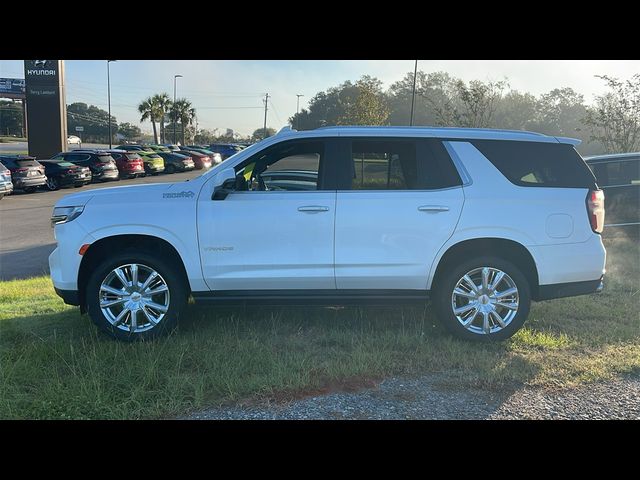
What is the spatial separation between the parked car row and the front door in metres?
16.7

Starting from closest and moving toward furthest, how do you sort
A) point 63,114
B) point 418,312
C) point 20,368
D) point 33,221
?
point 20,368 → point 418,312 → point 33,221 → point 63,114

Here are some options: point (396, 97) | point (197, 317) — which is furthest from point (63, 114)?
point (197, 317)

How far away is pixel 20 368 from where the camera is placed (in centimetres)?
393

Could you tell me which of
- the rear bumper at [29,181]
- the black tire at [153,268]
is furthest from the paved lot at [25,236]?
the black tire at [153,268]

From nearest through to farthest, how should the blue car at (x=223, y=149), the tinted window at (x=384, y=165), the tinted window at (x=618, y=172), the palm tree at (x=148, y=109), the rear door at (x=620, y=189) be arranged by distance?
the tinted window at (x=384, y=165) < the rear door at (x=620, y=189) < the tinted window at (x=618, y=172) < the blue car at (x=223, y=149) < the palm tree at (x=148, y=109)

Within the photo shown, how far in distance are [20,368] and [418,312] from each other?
12.6 feet

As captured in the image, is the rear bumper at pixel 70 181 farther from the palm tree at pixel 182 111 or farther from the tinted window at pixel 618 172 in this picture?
the palm tree at pixel 182 111

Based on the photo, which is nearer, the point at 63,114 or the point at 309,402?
the point at 309,402

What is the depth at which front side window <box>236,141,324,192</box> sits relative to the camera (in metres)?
4.73

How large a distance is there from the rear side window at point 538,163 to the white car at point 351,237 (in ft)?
0.04

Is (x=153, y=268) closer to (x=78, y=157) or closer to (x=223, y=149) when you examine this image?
(x=78, y=157)

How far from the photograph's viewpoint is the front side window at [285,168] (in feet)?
15.5

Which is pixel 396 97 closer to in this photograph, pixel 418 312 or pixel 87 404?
pixel 418 312

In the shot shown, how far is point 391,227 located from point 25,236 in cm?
1065
